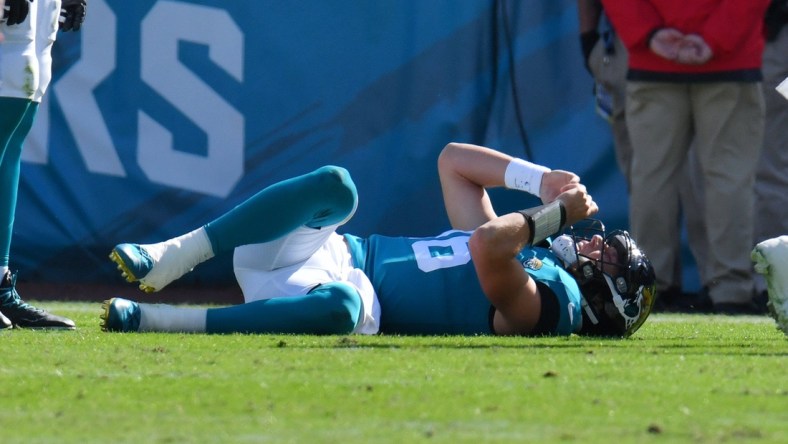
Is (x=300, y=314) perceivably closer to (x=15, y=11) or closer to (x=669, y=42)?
(x=15, y=11)

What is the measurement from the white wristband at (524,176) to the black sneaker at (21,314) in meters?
1.51

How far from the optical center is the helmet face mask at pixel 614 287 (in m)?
4.73

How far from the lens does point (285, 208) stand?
15.3 ft

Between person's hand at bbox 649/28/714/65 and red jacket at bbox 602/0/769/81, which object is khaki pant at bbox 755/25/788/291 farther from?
person's hand at bbox 649/28/714/65

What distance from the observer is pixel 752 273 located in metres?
7.13

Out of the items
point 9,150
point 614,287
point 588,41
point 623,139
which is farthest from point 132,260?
point 623,139

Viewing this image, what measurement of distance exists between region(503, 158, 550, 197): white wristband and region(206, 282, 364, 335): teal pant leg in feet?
2.38

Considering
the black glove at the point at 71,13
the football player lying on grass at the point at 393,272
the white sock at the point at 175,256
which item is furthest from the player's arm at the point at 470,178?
the black glove at the point at 71,13

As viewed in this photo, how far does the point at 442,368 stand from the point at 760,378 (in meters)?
0.76

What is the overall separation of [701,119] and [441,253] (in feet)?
8.13

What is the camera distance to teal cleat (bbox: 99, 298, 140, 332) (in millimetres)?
4570

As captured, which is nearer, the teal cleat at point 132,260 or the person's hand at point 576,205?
the teal cleat at point 132,260

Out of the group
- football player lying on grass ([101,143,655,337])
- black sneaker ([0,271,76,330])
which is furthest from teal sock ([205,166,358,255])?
black sneaker ([0,271,76,330])

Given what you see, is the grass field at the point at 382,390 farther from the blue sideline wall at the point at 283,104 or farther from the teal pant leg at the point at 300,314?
the blue sideline wall at the point at 283,104
